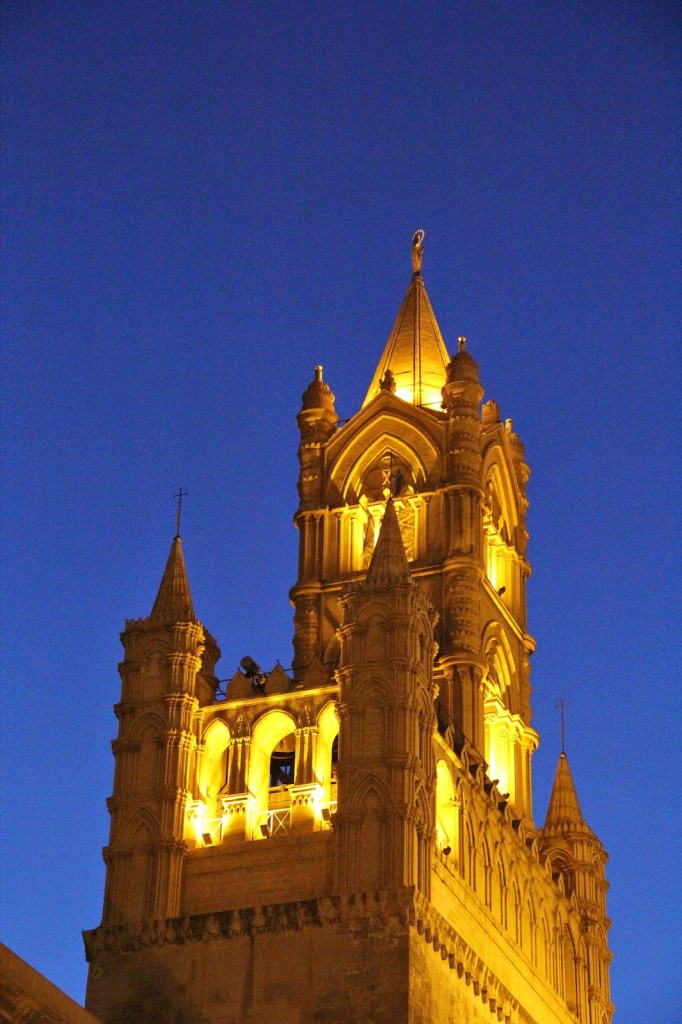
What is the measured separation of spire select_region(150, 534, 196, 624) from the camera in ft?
216

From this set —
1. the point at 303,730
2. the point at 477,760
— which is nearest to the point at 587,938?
the point at 477,760

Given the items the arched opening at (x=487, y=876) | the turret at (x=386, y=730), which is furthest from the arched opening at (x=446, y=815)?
the turret at (x=386, y=730)

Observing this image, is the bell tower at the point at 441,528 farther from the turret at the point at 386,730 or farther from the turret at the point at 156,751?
the turret at the point at 386,730

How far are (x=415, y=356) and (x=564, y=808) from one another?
53.8 feet

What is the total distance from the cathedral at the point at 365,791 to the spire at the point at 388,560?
7 centimetres

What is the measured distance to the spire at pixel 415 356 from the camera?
77812mm

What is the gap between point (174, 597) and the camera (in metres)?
66.6

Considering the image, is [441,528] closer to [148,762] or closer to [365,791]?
[148,762]

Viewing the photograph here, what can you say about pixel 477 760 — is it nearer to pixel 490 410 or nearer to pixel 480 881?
pixel 480 881

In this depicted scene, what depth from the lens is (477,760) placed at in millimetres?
67125

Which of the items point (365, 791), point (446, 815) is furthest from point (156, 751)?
point (446, 815)

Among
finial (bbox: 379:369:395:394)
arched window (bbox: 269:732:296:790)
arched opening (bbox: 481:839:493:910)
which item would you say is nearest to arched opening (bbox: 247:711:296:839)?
arched window (bbox: 269:732:296:790)

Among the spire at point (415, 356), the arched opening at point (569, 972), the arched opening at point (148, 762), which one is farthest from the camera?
the spire at point (415, 356)

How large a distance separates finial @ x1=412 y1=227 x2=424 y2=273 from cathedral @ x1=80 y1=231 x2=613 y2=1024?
264 inches
